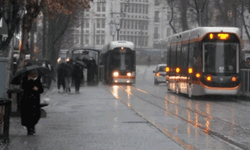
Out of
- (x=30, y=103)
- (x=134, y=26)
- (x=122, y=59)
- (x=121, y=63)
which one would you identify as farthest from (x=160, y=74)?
(x=134, y=26)

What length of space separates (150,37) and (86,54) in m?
102

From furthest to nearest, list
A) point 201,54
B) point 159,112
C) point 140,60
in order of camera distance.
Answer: point 140,60 → point 201,54 → point 159,112

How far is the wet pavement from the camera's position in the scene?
1298 centimetres

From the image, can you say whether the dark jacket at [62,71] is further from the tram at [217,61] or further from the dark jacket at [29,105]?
the dark jacket at [29,105]

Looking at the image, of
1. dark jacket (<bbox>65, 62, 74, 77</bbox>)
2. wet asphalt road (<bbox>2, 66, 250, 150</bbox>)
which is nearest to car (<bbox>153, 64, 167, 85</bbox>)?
dark jacket (<bbox>65, 62, 74, 77</bbox>)

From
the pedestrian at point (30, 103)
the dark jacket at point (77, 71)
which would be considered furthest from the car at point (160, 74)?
the pedestrian at point (30, 103)

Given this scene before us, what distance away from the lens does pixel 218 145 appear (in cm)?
1309

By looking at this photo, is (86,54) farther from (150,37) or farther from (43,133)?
(150,37)

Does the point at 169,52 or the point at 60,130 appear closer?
the point at 60,130

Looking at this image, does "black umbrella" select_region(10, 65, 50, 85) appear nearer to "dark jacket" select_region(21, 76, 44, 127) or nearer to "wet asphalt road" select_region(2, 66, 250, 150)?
"dark jacket" select_region(21, 76, 44, 127)

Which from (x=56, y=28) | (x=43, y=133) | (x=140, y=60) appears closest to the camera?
(x=43, y=133)

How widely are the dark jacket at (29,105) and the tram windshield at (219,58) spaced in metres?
14.8

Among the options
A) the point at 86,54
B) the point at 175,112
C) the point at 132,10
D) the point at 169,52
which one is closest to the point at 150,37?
the point at 132,10

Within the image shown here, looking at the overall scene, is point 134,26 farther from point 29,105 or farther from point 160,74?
point 29,105
